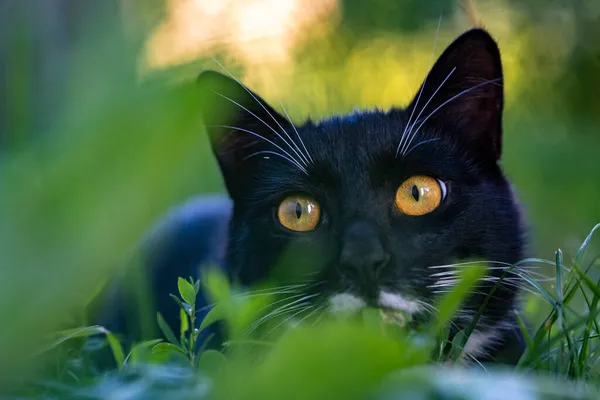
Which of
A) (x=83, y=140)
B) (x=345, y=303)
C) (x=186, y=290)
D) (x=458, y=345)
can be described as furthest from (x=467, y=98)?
(x=83, y=140)

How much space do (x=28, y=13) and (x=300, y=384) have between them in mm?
231

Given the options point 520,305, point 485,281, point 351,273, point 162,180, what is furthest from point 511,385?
point 520,305

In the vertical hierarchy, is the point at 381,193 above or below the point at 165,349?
above

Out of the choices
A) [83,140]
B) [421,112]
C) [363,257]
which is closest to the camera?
[83,140]

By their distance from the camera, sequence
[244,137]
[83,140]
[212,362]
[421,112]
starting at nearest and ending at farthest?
[83,140] < [212,362] < [421,112] < [244,137]

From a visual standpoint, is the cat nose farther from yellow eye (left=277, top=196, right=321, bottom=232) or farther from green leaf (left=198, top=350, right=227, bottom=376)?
green leaf (left=198, top=350, right=227, bottom=376)

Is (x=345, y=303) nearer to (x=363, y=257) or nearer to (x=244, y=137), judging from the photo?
(x=363, y=257)

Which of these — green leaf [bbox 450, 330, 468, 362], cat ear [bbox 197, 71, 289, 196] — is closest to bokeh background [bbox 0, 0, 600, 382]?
green leaf [bbox 450, 330, 468, 362]

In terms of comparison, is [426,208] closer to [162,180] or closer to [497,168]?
[497,168]

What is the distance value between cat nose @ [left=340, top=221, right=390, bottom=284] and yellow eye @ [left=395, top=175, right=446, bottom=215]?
0.39 ft

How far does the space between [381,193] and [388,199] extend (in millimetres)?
17

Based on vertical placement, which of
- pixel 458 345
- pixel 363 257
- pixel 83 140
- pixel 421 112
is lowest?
pixel 458 345

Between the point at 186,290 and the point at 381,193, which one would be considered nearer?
the point at 186,290

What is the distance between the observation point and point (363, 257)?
1066 mm
